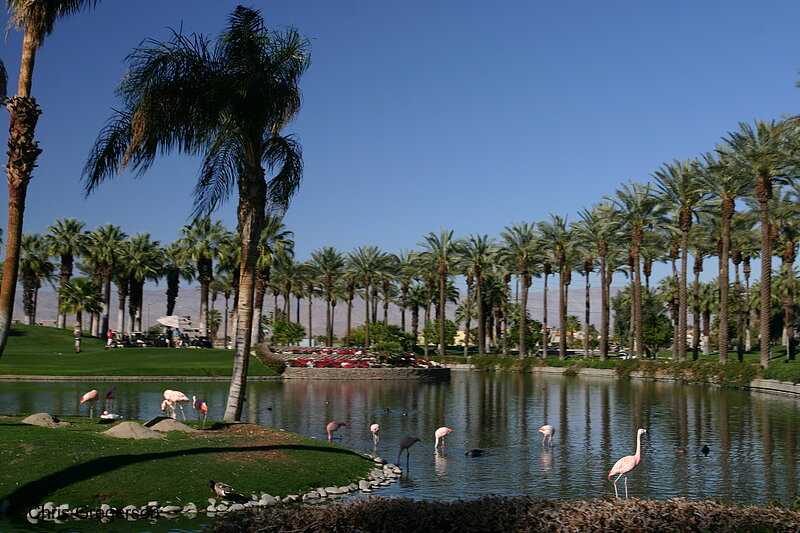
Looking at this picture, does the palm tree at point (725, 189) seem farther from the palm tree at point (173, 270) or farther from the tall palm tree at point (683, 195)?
the palm tree at point (173, 270)

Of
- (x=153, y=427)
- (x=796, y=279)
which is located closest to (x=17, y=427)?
(x=153, y=427)

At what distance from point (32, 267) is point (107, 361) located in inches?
1567

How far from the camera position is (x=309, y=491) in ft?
61.1

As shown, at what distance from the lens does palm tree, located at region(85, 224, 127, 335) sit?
3590 inches

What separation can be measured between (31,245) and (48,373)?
52.3m

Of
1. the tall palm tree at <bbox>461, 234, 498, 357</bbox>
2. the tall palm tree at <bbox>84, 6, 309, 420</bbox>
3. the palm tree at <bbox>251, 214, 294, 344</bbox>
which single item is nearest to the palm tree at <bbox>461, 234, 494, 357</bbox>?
the tall palm tree at <bbox>461, 234, 498, 357</bbox>

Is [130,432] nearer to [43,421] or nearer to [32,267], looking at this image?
[43,421]

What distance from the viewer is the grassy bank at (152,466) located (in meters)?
16.8

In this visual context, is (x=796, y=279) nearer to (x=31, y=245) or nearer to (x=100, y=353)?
(x=100, y=353)

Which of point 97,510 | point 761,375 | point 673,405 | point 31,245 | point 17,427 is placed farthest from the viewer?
point 31,245

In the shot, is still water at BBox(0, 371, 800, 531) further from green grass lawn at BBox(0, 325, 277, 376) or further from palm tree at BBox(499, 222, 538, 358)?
palm tree at BBox(499, 222, 538, 358)

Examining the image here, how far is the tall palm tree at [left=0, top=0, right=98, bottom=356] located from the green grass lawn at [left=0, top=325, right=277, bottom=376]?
124ft

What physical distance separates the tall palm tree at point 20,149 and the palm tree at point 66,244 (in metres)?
74.7

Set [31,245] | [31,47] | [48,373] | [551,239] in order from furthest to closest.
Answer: [31,245] < [551,239] < [48,373] < [31,47]
